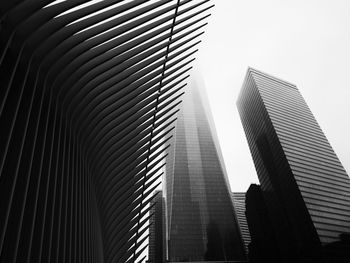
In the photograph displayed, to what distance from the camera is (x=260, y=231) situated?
123 metres

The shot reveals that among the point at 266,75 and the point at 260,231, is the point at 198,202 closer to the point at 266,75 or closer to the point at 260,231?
the point at 260,231

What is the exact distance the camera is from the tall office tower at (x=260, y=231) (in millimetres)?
113938

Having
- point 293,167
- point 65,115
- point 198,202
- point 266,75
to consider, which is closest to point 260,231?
point 198,202

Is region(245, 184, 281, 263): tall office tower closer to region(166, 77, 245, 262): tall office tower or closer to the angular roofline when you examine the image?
region(166, 77, 245, 262): tall office tower

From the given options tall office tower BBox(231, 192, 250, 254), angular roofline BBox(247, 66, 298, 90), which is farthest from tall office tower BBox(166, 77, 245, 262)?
angular roofline BBox(247, 66, 298, 90)

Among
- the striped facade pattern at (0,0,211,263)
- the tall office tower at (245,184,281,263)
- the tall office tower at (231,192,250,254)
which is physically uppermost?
the tall office tower at (231,192,250,254)

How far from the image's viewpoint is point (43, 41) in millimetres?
4574

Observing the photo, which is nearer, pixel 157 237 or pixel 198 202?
pixel 198 202

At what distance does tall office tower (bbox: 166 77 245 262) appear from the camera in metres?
110

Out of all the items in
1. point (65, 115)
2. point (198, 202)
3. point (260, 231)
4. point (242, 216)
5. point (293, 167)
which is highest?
point (242, 216)

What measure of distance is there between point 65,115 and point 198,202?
119m

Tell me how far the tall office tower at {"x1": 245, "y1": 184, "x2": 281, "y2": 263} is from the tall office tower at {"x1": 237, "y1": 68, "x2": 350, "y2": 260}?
16.6ft

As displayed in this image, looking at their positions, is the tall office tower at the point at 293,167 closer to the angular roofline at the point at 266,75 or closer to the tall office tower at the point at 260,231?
the angular roofline at the point at 266,75

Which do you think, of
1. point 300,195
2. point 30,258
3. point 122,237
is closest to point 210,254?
point 300,195
